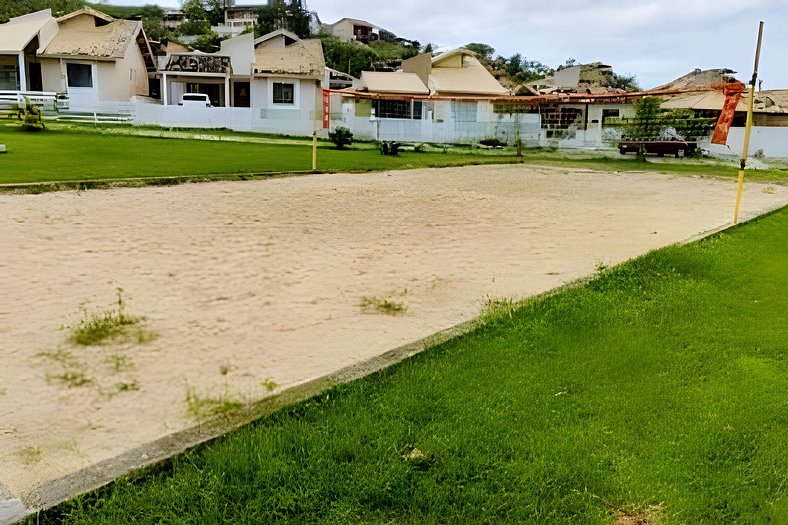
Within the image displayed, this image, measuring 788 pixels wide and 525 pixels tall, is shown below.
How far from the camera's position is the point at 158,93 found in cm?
3916

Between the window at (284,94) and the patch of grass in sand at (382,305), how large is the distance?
30.5 meters

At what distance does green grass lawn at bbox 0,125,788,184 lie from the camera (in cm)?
1338

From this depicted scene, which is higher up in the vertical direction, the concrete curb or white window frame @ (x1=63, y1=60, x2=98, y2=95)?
white window frame @ (x1=63, y1=60, x2=98, y2=95)

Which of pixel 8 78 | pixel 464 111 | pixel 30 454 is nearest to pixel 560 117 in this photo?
pixel 464 111

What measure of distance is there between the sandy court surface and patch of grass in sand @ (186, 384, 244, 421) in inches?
2.0

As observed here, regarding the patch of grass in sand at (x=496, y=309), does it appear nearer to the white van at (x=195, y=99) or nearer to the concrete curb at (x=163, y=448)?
the concrete curb at (x=163, y=448)

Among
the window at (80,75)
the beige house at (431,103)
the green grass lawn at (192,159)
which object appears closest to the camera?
the green grass lawn at (192,159)

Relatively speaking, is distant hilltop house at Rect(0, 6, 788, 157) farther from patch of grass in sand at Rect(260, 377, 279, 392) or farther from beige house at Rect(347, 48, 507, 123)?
patch of grass in sand at Rect(260, 377, 279, 392)

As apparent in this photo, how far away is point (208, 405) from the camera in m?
3.81

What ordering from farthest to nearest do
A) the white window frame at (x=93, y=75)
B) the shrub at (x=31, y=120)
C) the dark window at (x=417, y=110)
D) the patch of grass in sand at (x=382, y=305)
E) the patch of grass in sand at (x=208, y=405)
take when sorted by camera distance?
the dark window at (x=417, y=110), the white window frame at (x=93, y=75), the shrub at (x=31, y=120), the patch of grass in sand at (x=382, y=305), the patch of grass in sand at (x=208, y=405)

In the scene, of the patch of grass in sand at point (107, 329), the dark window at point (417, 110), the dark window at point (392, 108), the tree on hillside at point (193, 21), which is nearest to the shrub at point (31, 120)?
the dark window at point (392, 108)

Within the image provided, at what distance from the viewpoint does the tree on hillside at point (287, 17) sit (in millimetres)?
61531

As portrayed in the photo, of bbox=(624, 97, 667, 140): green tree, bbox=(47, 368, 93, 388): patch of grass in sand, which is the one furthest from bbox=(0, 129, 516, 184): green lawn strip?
bbox=(624, 97, 667, 140): green tree

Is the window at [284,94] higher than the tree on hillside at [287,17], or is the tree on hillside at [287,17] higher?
the tree on hillside at [287,17]
